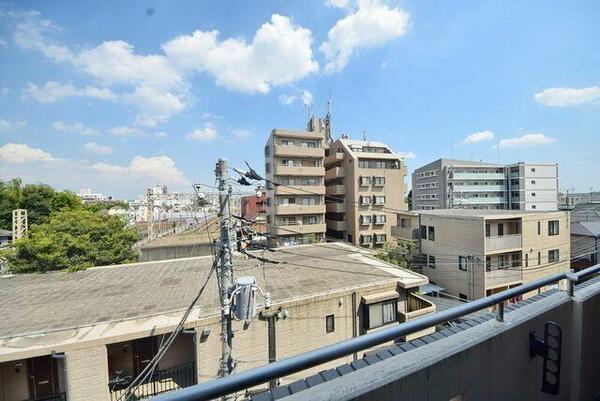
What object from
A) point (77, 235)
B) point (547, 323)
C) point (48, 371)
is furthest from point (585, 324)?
point (77, 235)

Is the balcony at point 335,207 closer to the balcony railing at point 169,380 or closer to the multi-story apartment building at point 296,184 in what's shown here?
the multi-story apartment building at point 296,184

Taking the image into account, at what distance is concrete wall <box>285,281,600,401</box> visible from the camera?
4.32 ft

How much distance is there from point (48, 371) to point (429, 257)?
1827 cm

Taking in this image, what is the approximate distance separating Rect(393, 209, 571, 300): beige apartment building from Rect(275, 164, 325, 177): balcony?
402 inches

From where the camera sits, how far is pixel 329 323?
813 centimetres

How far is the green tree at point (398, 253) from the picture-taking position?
16891 mm

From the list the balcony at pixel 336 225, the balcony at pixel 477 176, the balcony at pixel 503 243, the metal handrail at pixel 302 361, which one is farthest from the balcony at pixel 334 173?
the metal handrail at pixel 302 361

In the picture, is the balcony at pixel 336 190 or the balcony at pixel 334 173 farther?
the balcony at pixel 336 190

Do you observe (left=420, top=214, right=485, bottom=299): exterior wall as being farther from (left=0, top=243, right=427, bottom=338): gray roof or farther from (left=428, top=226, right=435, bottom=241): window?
(left=0, top=243, right=427, bottom=338): gray roof

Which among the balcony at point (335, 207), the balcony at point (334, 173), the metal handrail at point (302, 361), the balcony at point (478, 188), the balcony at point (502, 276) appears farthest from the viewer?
the balcony at point (478, 188)

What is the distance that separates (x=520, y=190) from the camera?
3869 cm

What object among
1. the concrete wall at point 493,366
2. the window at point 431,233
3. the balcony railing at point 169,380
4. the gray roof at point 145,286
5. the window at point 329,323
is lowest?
the balcony railing at point 169,380

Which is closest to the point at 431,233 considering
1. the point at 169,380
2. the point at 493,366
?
the point at 169,380

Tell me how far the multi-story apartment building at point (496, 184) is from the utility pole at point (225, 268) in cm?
3866
